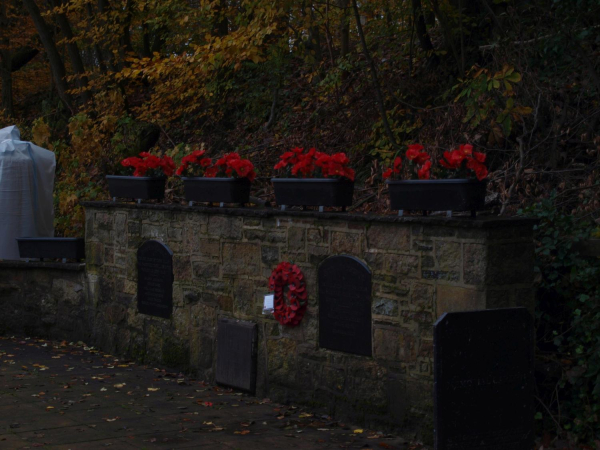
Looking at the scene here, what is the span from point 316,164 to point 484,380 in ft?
9.66

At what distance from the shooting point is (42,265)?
1067 cm

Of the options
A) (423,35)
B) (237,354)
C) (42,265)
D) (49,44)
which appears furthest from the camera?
(49,44)

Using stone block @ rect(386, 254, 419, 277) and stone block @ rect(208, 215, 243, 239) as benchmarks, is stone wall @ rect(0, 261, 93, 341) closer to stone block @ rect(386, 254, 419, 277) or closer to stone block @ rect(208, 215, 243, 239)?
stone block @ rect(208, 215, 243, 239)

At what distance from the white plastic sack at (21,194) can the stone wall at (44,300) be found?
0.72m

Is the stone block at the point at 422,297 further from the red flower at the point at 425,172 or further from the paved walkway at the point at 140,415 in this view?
the paved walkway at the point at 140,415

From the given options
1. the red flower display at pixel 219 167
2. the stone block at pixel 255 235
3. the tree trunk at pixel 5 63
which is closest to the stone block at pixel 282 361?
the stone block at pixel 255 235

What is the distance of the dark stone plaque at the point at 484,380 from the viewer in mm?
4434

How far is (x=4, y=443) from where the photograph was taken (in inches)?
234

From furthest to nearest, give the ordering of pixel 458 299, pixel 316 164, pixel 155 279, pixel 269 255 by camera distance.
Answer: pixel 155 279 < pixel 269 255 < pixel 316 164 < pixel 458 299

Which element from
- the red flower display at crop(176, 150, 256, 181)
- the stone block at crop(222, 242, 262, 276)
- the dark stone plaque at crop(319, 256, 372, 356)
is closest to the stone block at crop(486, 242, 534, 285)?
the dark stone plaque at crop(319, 256, 372, 356)

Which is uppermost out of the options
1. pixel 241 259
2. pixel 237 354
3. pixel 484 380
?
pixel 241 259

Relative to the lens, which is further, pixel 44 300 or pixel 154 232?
pixel 44 300

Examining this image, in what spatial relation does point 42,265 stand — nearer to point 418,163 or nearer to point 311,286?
point 311,286

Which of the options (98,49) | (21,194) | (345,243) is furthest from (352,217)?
(98,49)
